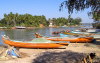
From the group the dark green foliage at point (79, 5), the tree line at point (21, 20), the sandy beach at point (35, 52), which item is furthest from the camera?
the tree line at point (21, 20)

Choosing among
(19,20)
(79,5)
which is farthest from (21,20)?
(79,5)

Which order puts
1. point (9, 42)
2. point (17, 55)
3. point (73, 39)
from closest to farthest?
point (17, 55), point (9, 42), point (73, 39)

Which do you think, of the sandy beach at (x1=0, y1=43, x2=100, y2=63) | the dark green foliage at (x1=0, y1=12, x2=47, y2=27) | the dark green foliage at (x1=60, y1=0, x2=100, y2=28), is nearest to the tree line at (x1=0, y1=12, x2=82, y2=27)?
the dark green foliage at (x1=0, y1=12, x2=47, y2=27)

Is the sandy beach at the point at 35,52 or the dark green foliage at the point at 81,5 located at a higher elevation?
the dark green foliage at the point at 81,5

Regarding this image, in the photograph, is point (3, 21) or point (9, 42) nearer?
point (9, 42)

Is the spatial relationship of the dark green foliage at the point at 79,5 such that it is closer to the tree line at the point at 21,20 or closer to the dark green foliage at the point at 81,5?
the dark green foliage at the point at 81,5

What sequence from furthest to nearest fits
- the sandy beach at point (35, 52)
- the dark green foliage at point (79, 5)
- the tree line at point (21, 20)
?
the tree line at point (21, 20)
the sandy beach at point (35, 52)
the dark green foliage at point (79, 5)

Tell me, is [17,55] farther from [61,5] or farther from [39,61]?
[61,5]

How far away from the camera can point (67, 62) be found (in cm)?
1185

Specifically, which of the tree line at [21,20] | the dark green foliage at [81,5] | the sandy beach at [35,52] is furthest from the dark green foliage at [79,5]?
the tree line at [21,20]

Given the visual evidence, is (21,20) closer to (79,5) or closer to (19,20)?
(19,20)

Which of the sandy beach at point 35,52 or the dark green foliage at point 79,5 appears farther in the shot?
the sandy beach at point 35,52

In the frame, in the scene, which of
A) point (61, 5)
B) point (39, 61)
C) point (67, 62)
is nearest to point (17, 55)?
point (39, 61)

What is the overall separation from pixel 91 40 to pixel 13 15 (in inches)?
3861
